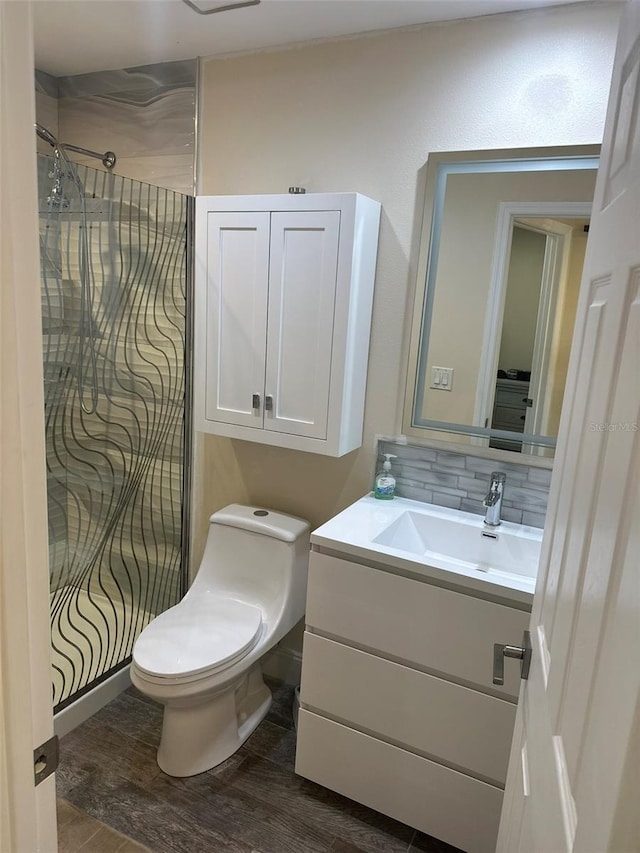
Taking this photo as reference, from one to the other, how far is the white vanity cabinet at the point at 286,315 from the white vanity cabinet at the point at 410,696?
533 millimetres

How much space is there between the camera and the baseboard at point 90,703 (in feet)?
6.66

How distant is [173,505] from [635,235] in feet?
7.14

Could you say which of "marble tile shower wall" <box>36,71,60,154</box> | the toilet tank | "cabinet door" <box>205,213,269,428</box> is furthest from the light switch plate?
"marble tile shower wall" <box>36,71,60,154</box>

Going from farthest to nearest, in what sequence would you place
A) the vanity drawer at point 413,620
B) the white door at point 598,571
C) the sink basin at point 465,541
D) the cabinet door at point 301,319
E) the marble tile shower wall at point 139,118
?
the marble tile shower wall at point 139,118 → the cabinet door at point 301,319 → the sink basin at point 465,541 → the vanity drawer at point 413,620 → the white door at point 598,571

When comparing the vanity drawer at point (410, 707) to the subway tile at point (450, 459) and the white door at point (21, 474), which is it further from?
the white door at point (21, 474)

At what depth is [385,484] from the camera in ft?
6.65

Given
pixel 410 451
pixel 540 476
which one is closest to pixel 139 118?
pixel 410 451

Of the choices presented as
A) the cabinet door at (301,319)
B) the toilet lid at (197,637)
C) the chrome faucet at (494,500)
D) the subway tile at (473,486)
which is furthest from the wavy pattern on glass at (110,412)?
the chrome faucet at (494,500)

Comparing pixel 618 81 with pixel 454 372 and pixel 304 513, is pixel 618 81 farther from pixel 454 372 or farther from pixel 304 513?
pixel 304 513

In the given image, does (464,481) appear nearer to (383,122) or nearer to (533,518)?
(533,518)

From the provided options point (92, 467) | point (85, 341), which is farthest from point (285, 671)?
point (85, 341)

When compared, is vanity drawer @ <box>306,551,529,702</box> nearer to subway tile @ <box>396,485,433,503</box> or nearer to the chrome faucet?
the chrome faucet

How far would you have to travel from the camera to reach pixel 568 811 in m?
0.66

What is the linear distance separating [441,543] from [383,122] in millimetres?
1387
